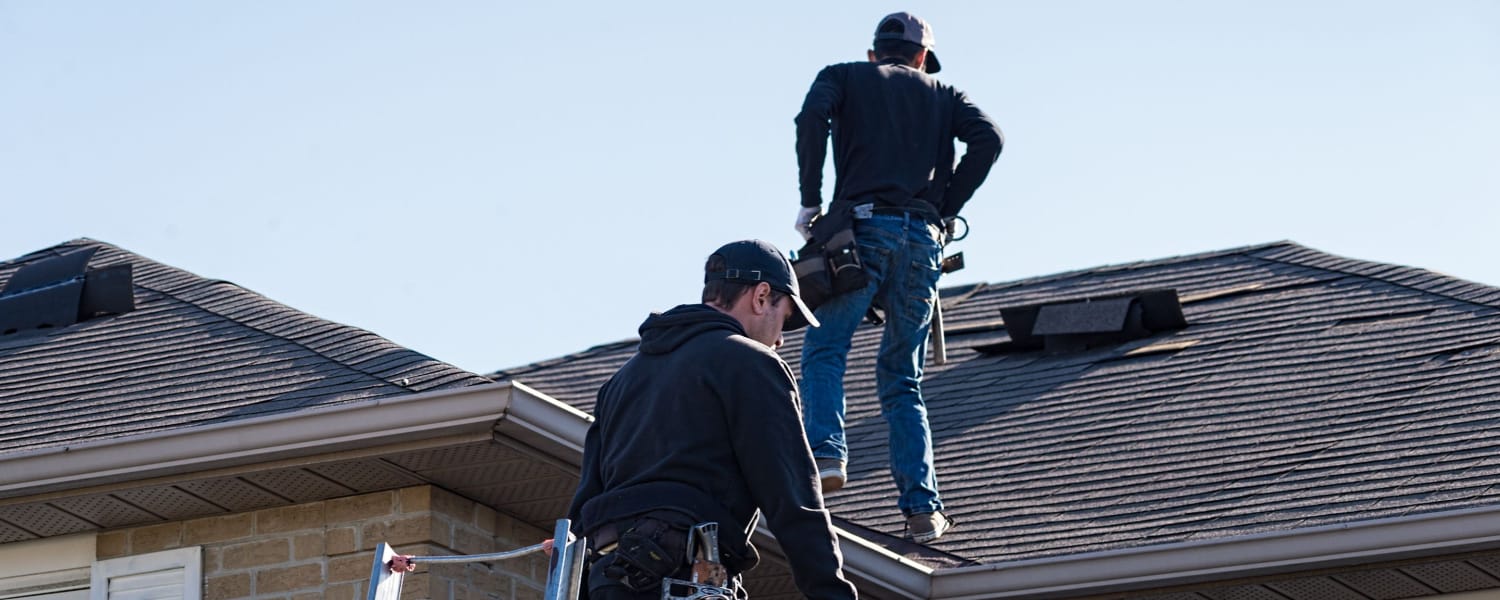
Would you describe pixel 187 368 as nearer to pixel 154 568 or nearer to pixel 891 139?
pixel 154 568

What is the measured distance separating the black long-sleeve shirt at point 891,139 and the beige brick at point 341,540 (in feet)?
7.68

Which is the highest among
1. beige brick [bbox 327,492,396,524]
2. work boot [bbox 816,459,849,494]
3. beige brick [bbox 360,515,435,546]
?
work boot [bbox 816,459,849,494]

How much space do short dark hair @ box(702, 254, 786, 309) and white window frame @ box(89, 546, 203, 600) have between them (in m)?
3.15

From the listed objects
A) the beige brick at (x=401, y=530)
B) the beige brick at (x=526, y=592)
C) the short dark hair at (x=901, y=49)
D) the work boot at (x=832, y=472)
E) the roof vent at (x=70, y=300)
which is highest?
the short dark hair at (x=901, y=49)

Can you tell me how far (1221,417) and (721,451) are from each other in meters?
5.08

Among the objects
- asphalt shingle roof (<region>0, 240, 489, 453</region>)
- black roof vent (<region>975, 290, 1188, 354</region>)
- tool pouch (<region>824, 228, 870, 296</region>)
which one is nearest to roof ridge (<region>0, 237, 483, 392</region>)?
asphalt shingle roof (<region>0, 240, 489, 453</region>)

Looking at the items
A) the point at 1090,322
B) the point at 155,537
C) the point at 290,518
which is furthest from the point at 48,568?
the point at 1090,322

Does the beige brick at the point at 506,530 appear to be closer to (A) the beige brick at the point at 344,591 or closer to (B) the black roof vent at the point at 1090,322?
(A) the beige brick at the point at 344,591

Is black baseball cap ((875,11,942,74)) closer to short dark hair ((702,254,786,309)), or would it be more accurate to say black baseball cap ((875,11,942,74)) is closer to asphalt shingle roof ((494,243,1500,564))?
asphalt shingle roof ((494,243,1500,564))

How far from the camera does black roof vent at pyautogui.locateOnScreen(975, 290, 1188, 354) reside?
39.0ft

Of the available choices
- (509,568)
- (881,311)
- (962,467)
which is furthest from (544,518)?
(962,467)

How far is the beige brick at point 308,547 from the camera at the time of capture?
316 inches

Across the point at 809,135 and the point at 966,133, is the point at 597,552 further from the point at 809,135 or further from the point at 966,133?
the point at 966,133

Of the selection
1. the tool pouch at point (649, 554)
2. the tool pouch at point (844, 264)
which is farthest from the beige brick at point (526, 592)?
the tool pouch at point (649, 554)
